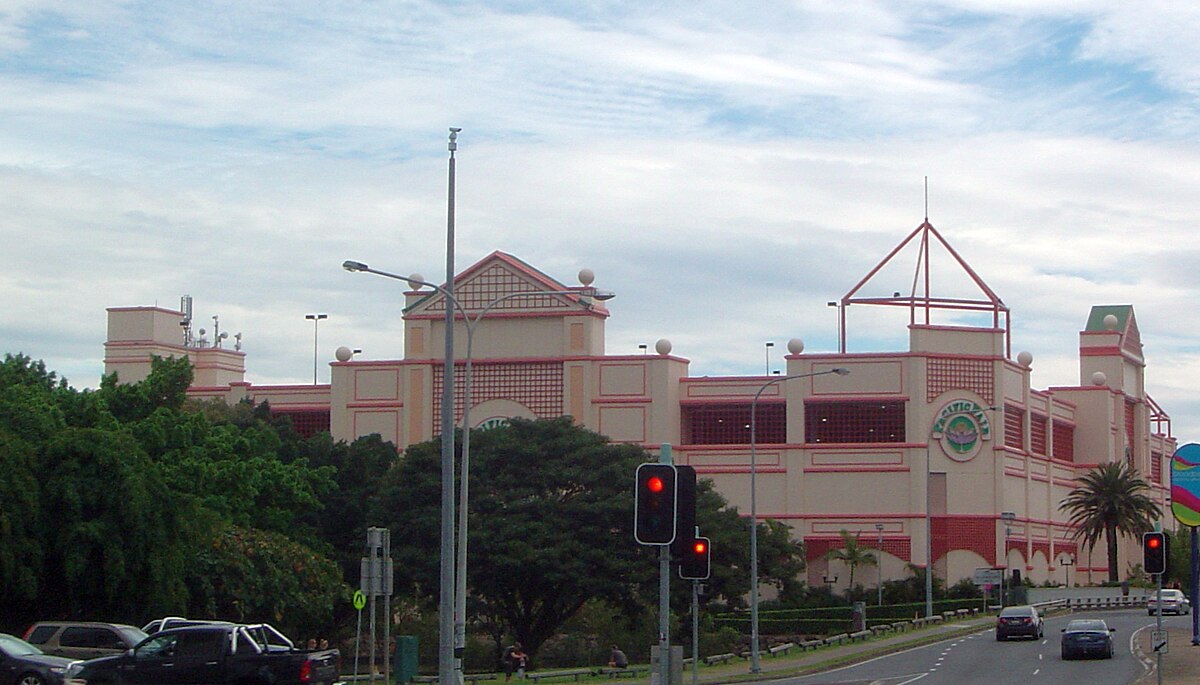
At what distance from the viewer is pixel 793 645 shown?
193 ft

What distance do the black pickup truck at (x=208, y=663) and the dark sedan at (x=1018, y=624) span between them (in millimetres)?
35366

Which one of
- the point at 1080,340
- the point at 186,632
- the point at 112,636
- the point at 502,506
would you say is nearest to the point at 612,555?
the point at 502,506

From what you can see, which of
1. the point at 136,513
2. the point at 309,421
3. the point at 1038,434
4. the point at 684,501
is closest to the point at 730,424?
the point at 1038,434

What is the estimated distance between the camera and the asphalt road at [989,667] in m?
43.0

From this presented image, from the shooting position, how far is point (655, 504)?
62.0 ft

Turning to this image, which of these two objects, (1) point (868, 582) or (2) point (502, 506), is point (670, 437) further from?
(2) point (502, 506)

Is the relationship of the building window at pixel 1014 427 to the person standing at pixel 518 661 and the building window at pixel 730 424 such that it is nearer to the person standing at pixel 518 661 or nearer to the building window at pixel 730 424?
the building window at pixel 730 424

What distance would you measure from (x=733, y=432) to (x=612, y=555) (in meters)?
29.7

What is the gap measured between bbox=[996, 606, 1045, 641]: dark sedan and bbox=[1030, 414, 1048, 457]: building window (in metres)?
35.5

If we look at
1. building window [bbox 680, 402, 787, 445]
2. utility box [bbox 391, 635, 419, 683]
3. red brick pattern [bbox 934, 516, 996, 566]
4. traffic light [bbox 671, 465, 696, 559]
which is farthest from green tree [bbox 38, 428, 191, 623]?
red brick pattern [bbox 934, 516, 996, 566]

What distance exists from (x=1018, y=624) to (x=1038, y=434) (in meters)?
39.0

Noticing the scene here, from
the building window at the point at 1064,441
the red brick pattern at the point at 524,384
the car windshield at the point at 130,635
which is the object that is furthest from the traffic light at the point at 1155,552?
the building window at the point at 1064,441

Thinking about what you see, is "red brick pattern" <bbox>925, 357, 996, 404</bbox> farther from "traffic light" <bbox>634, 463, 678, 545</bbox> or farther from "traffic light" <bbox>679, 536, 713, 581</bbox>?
"traffic light" <bbox>634, 463, 678, 545</bbox>

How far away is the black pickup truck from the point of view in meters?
29.3
